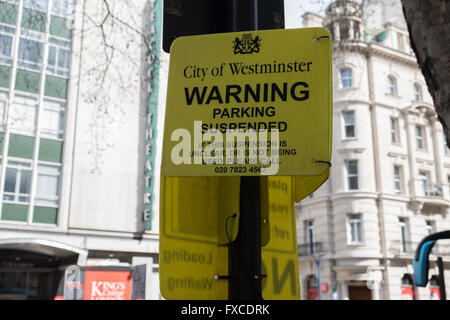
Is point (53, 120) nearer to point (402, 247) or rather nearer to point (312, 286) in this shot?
point (312, 286)

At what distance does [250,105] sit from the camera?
1988mm

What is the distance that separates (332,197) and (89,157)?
53.9 ft

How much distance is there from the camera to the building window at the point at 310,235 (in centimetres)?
3272

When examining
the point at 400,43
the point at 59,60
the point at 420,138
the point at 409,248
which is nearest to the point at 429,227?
the point at 409,248

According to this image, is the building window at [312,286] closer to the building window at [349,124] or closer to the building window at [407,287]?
the building window at [407,287]

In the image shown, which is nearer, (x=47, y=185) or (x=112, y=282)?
(x=112, y=282)

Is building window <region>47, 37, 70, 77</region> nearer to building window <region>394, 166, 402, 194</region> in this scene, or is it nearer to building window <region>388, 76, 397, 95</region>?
building window <region>394, 166, 402, 194</region>

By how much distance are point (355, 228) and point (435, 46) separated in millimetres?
31053

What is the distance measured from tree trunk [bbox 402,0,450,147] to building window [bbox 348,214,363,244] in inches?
1199

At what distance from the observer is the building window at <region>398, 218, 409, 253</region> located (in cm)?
3250

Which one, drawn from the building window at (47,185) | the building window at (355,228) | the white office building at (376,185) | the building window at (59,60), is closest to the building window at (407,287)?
the white office building at (376,185)
